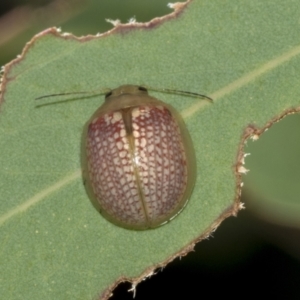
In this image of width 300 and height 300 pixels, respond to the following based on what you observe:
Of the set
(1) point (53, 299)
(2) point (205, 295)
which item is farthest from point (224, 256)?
(1) point (53, 299)

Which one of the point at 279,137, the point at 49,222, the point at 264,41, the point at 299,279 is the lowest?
the point at 299,279

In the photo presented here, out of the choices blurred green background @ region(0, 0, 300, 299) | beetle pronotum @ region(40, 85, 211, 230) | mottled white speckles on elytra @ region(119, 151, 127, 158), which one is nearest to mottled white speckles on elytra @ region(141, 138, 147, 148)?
beetle pronotum @ region(40, 85, 211, 230)

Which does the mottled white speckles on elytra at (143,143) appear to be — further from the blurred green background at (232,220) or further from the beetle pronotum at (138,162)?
the blurred green background at (232,220)

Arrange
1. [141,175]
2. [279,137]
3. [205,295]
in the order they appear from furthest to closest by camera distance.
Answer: [205,295] → [279,137] → [141,175]

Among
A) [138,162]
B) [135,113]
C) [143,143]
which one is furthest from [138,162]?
[135,113]

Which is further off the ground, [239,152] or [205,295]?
[239,152]

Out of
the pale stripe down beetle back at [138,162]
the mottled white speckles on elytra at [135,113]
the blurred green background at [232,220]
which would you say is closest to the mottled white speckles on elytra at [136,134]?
the pale stripe down beetle back at [138,162]

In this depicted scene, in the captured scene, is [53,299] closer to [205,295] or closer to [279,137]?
[205,295]
